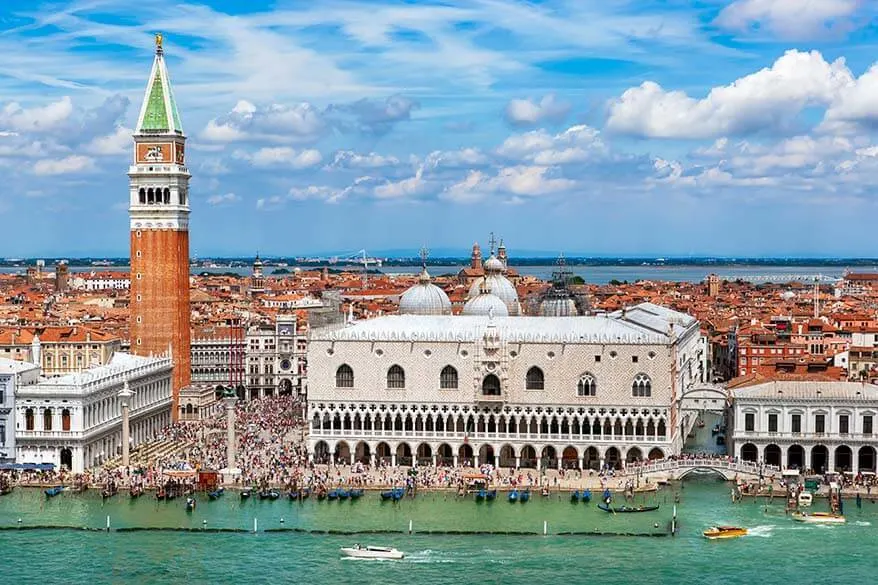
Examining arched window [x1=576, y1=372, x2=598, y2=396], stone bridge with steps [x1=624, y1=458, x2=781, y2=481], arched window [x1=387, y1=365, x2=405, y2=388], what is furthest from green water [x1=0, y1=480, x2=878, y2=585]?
arched window [x1=387, y1=365, x2=405, y2=388]

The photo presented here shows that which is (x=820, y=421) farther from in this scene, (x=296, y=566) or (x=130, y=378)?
(x=130, y=378)

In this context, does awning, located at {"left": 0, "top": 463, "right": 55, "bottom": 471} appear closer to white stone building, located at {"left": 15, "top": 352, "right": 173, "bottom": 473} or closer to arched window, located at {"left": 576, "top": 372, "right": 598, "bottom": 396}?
white stone building, located at {"left": 15, "top": 352, "right": 173, "bottom": 473}

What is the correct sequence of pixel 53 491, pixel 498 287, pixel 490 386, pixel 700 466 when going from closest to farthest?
pixel 53 491, pixel 700 466, pixel 490 386, pixel 498 287

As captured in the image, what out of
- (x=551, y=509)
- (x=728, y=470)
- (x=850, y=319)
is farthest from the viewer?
(x=850, y=319)

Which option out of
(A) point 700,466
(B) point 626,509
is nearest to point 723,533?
(B) point 626,509

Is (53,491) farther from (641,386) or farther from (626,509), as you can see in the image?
(641,386)

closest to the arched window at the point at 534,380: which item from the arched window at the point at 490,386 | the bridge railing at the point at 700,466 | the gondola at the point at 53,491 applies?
the arched window at the point at 490,386

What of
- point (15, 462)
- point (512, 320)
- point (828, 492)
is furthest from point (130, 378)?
point (828, 492)
